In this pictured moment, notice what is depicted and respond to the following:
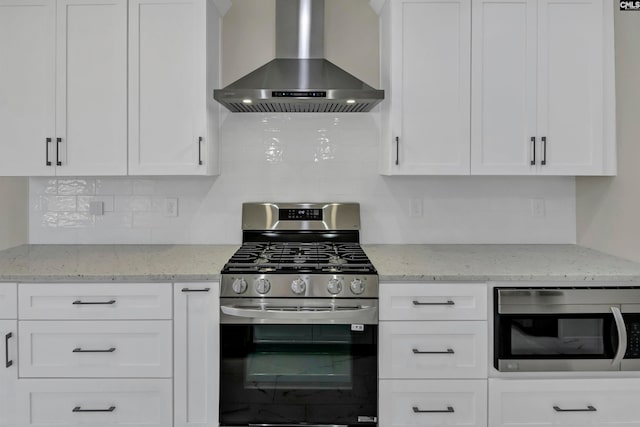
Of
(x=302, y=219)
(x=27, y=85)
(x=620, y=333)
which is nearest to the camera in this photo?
(x=620, y=333)

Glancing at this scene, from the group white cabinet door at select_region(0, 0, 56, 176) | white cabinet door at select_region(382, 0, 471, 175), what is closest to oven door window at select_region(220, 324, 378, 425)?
white cabinet door at select_region(382, 0, 471, 175)

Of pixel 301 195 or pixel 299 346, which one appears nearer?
pixel 299 346

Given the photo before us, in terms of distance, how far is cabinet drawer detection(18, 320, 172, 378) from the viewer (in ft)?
7.24

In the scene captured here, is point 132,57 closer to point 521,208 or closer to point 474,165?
point 474,165

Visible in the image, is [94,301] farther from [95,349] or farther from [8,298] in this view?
[8,298]

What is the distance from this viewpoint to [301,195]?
119 inches

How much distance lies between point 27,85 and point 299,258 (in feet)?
5.41

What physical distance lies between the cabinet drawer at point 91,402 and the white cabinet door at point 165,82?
1056mm

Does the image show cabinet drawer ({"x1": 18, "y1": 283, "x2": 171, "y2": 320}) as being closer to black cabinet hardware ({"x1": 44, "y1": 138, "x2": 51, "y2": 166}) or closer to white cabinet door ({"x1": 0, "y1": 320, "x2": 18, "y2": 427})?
white cabinet door ({"x1": 0, "y1": 320, "x2": 18, "y2": 427})

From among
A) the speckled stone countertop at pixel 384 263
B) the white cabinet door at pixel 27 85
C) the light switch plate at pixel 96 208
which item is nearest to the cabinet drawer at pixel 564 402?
the speckled stone countertop at pixel 384 263

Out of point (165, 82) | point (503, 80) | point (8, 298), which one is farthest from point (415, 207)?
point (8, 298)

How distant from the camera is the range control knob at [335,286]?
2.20 metres

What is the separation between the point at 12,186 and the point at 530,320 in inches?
114

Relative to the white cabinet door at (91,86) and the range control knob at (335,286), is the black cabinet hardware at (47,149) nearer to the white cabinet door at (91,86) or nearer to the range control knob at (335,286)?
the white cabinet door at (91,86)
